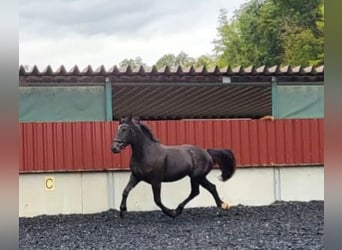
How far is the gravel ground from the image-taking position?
570 centimetres

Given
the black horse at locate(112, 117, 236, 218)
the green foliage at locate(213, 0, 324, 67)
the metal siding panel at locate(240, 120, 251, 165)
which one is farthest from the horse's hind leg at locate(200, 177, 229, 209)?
the green foliage at locate(213, 0, 324, 67)

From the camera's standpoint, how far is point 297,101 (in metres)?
9.72

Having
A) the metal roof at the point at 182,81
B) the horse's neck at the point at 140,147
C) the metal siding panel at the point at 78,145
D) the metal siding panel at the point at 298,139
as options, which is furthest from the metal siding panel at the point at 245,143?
the metal siding panel at the point at 78,145

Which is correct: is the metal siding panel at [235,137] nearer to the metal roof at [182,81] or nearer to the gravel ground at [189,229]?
the metal roof at [182,81]

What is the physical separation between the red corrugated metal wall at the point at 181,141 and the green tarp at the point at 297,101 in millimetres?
181

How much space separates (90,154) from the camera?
Answer: 8945 mm

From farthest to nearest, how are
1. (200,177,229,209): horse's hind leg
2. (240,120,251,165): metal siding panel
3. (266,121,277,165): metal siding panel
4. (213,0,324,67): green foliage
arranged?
(213,0,324,67): green foliage < (266,121,277,165): metal siding panel < (240,120,251,165): metal siding panel < (200,177,229,209): horse's hind leg

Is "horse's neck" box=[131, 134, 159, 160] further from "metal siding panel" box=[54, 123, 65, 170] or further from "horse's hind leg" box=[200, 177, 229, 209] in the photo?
"metal siding panel" box=[54, 123, 65, 170]

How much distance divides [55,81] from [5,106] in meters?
8.27

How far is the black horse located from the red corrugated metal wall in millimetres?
1181

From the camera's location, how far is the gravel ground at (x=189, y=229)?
5.70m

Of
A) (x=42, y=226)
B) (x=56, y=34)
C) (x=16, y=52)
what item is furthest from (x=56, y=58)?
(x=16, y=52)

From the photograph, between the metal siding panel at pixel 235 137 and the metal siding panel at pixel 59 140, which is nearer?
the metal siding panel at pixel 59 140

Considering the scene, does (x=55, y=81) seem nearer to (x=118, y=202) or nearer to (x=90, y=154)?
(x=90, y=154)
